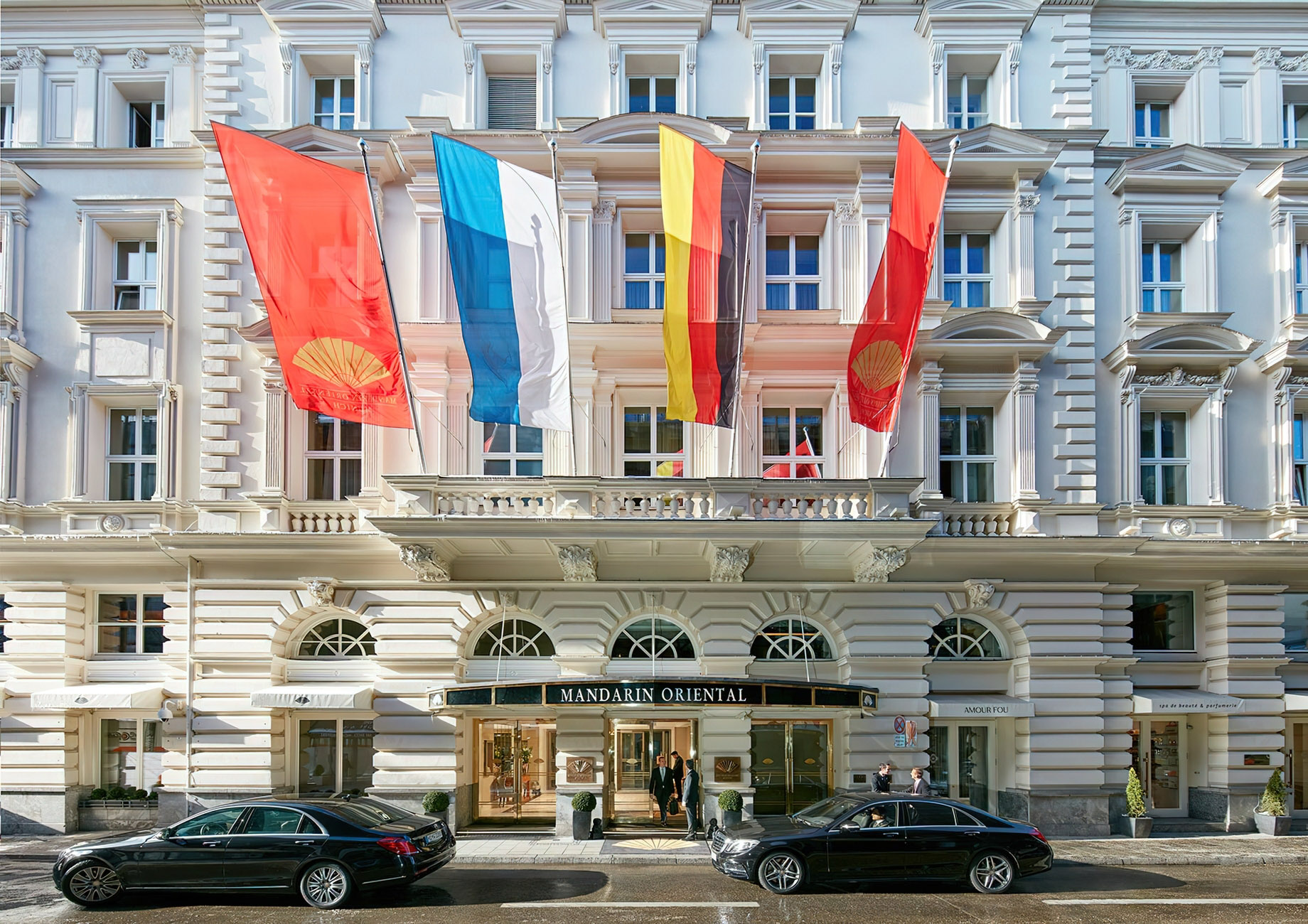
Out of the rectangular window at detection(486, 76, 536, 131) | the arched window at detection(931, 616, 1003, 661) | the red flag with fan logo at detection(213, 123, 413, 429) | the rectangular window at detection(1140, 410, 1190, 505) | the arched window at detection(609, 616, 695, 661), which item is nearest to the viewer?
the red flag with fan logo at detection(213, 123, 413, 429)

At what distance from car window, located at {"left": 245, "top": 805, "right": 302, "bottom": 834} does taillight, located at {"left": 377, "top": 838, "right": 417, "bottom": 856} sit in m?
1.27

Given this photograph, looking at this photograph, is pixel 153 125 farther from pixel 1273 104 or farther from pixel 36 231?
pixel 1273 104

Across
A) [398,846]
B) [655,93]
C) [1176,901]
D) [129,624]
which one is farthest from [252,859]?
[655,93]

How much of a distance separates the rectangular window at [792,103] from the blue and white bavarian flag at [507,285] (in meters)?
6.79

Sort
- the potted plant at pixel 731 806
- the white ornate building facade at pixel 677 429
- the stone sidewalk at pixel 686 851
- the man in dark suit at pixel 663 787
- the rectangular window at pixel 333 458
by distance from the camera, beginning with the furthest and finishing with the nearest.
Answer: the rectangular window at pixel 333 458 < the white ornate building facade at pixel 677 429 < the man in dark suit at pixel 663 787 < the potted plant at pixel 731 806 < the stone sidewalk at pixel 686 851

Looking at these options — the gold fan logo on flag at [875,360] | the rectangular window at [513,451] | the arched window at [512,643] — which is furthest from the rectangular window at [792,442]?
the arched window at [512,643]

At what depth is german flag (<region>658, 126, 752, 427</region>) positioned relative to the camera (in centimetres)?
1909

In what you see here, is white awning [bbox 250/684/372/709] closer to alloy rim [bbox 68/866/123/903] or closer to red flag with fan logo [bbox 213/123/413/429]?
red flag with fan logo [bbox 213/123/413/429]

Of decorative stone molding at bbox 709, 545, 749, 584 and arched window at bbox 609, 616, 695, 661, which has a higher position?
decorative stone molding at bbox 709, 545, 749, 584

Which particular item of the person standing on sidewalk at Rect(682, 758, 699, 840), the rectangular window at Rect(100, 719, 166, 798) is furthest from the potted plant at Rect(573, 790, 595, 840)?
the rectangular window at Rect(100, 719, 166, 798)

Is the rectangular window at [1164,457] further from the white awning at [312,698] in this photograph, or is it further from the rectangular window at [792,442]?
the white awning at [312,698]

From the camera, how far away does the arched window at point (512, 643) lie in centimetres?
2183

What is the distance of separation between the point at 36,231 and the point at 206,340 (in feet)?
16.1

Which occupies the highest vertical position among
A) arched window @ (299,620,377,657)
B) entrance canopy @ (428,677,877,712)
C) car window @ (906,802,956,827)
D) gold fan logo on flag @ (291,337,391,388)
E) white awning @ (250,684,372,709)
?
gold fan logo on flag @ (291,337,391,388)
